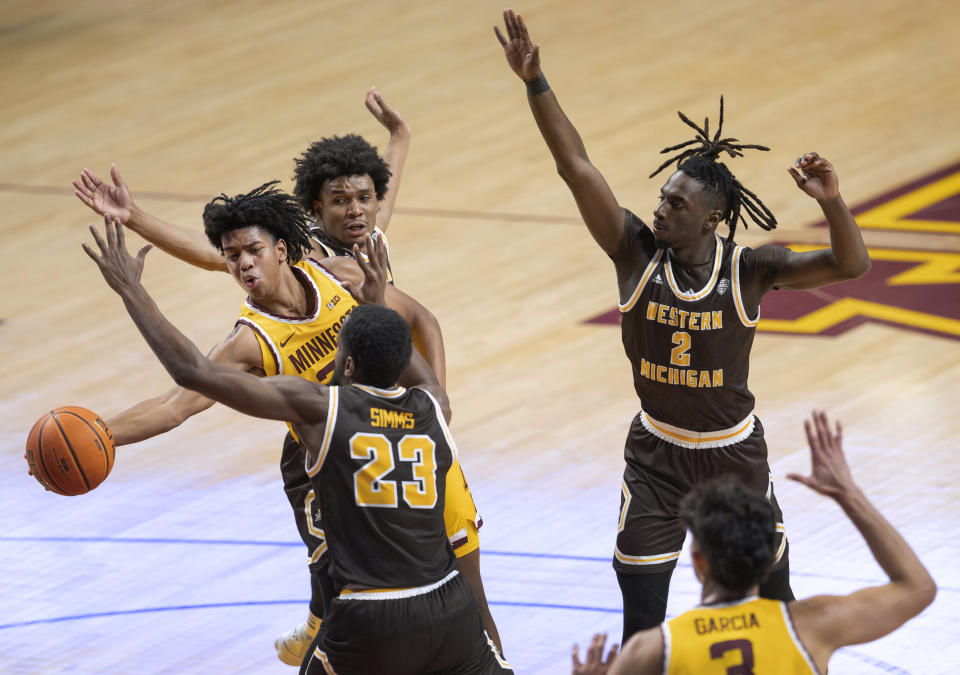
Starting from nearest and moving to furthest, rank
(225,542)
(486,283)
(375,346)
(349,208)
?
(375,346) < (349,208) < (225,542) < (486,283)

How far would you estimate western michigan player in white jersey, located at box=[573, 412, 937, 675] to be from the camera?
327 centimetres

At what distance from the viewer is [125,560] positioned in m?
7.00

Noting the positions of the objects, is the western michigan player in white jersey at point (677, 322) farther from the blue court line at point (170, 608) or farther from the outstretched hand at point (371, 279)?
the blue court line at point (170, 608)

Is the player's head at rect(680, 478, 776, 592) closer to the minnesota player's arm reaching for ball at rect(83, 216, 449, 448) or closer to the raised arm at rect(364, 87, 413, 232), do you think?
the minnesota player's arm reaching for ball at rect(83, 216, 449, 448)

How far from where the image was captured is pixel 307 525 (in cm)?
517

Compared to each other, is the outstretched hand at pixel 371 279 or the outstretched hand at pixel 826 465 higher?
the outstretched hand at pixel 371 279

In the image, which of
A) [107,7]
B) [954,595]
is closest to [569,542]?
[954,595]

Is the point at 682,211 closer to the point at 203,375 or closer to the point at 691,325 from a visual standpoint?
→ the point at 691,325

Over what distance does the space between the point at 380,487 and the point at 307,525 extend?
1189 millimetres

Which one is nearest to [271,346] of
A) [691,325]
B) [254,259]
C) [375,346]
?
[254,259]

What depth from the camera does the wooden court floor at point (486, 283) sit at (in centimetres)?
659

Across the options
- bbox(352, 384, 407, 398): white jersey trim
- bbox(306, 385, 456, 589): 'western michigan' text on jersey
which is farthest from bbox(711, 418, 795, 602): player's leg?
bbox(352, 384, 407, 398): white jersey trim

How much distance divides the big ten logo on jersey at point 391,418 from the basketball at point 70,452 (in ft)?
4.09

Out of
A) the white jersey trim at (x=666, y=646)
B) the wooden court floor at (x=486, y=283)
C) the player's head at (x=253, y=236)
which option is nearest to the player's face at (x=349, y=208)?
the player's head at (x=253, y=236)
